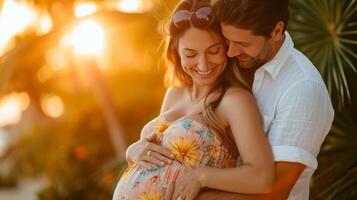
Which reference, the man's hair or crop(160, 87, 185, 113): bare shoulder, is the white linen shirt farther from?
crop(160, 87, 185, 113): bare shoulder

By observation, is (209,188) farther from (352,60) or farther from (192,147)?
(352,60)

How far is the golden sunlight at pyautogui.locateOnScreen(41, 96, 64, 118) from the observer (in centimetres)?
2128

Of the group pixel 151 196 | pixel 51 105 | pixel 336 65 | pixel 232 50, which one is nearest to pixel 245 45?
pixel 232 50

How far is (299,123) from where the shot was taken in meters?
3.30

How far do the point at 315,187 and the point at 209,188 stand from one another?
2532 mm

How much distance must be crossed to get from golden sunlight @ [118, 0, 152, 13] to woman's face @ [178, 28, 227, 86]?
15.7ft

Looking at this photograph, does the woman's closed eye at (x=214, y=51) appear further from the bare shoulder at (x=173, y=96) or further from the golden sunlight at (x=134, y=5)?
the golden sunlight at (x=134, y=5)

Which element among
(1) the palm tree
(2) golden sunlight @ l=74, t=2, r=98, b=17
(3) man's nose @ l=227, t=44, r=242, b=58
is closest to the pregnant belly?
(3) man's nose @ l=227, t=44, r=242, b=58

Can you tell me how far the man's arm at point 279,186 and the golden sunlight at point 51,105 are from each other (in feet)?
58.3

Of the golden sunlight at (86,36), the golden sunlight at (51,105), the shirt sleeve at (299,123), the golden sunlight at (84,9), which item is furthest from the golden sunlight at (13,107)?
the shirt sleeve at (299,123)

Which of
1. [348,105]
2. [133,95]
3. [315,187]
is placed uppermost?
[348,105]

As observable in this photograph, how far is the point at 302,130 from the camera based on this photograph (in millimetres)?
3305

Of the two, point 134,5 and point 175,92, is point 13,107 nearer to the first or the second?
point 134,5

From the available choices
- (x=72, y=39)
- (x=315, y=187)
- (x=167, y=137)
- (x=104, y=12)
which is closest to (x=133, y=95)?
(x=72, y=39)
